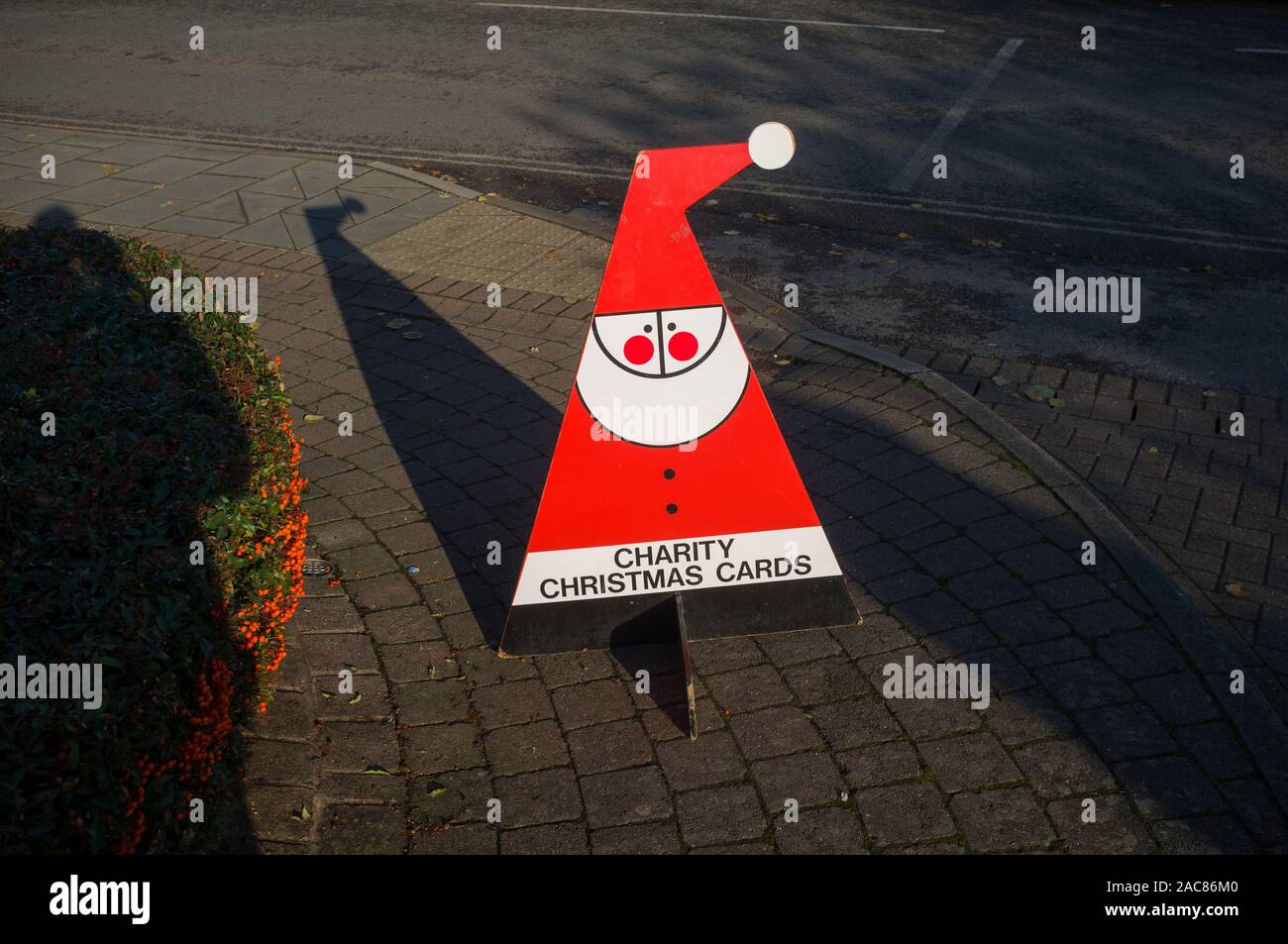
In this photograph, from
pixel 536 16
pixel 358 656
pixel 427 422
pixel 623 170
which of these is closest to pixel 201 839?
pixel 358 656

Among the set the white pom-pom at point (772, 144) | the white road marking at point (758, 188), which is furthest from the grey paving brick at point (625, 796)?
the white road marking at point (758, 188)

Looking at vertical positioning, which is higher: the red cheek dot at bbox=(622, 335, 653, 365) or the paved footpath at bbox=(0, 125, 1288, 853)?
the red cheek dot at bbox=(622, 335, 653, 365)

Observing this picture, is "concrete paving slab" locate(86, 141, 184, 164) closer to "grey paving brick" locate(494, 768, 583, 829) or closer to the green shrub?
the green shrub

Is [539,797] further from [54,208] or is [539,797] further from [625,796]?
[54,208]

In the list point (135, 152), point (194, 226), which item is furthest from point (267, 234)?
point (135, 152)

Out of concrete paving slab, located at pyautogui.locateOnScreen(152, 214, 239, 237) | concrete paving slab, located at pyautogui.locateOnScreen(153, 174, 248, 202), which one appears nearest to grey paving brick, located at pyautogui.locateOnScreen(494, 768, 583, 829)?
concrete paving slab, located at pyautogui.locateOnScreen(152, 214, 239, 237)

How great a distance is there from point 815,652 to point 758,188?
6.10 metres

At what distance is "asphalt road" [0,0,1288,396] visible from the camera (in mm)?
7820

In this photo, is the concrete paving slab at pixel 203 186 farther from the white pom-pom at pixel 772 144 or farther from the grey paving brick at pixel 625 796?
the grey paving brick at pixel 625 796

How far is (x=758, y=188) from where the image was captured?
32.2 feet

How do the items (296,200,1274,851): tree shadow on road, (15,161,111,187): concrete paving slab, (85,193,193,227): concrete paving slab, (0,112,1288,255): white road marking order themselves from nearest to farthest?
(296,200,1274,851): tree shadow on road → (0,112,1288,255): white road marking → (85,193,193,227): concrete paving slab → (15,161,111,187): concrete paving slab

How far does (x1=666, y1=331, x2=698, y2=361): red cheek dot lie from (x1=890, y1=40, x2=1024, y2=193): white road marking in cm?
585

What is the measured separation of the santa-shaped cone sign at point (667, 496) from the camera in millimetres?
4312

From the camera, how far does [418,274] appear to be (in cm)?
824
